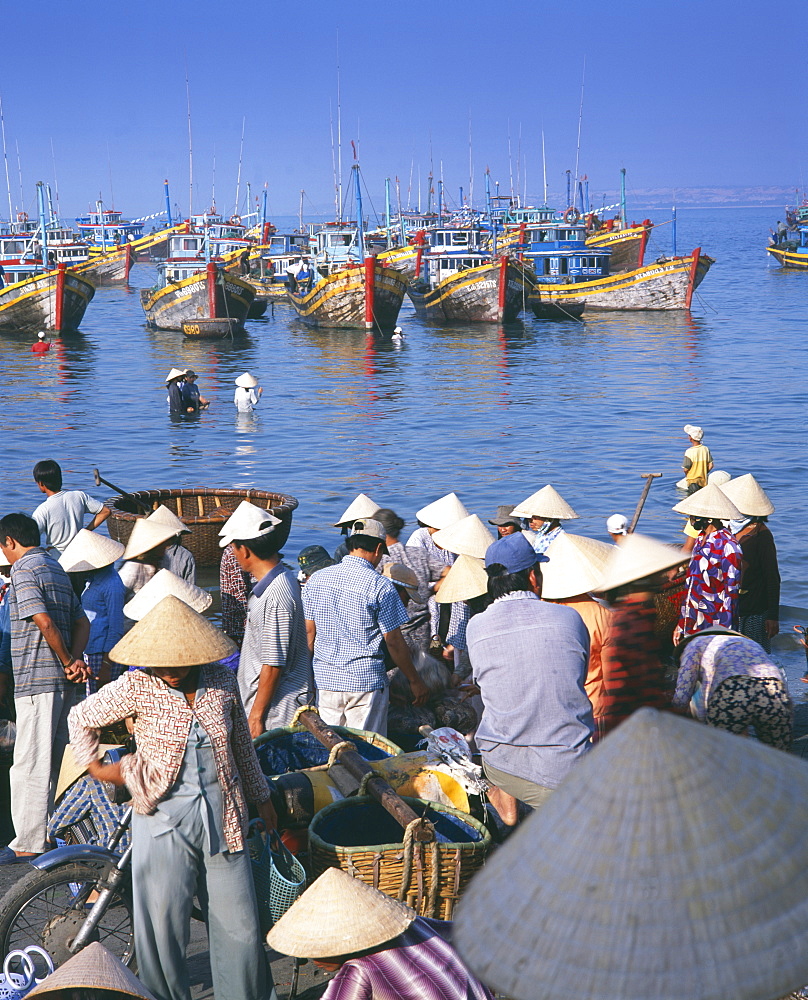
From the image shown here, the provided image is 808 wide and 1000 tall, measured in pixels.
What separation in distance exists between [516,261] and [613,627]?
124ft

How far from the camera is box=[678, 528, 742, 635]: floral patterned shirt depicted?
628cm

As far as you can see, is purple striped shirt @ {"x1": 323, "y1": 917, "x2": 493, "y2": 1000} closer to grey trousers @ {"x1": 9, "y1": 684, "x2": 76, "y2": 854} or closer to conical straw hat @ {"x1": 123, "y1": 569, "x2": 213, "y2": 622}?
grey trousers @ {"x1": 9, "y1": 684, "x2": 76, "y2": 854}

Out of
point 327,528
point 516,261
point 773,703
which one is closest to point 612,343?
point 516,261

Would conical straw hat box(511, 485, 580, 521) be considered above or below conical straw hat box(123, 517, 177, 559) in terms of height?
below

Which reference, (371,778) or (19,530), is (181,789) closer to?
(371,778)

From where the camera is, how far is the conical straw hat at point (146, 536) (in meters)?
6.45

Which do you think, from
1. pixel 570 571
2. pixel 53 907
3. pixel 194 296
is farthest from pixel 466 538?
pixel 194 296

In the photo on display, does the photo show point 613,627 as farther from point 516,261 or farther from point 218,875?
point 516,261

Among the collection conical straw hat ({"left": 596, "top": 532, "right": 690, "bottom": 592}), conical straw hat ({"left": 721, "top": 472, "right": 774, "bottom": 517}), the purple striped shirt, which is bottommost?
the purple striped shirt

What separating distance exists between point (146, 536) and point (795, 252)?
70861mm

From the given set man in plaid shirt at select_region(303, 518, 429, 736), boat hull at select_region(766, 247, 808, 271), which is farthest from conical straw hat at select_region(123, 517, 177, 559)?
boat hull at select_region(766, 247, 808, 271)

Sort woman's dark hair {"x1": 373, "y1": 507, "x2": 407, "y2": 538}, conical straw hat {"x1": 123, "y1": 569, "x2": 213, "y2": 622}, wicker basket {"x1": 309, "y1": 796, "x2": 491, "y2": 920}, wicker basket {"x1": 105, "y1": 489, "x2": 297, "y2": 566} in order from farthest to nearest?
wicker basket {"x1": 105, "y1": 489, "x2": 297, "y2": 566}, woman's dark hair {"x1": 373, "y1": 507, "x2": 407, "y2": 538}, conical straw hat {"x1": 123, "y1": 569, "x2": 213, "y2": 622}, wicker basket {"x1": 309, "y1": 796, "x2": 491, "y2": 920}

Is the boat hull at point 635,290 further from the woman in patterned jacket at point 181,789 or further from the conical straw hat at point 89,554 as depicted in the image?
the woman in patterned jacket at point 181,789

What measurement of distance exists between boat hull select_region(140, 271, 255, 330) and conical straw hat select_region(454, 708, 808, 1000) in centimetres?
3891
